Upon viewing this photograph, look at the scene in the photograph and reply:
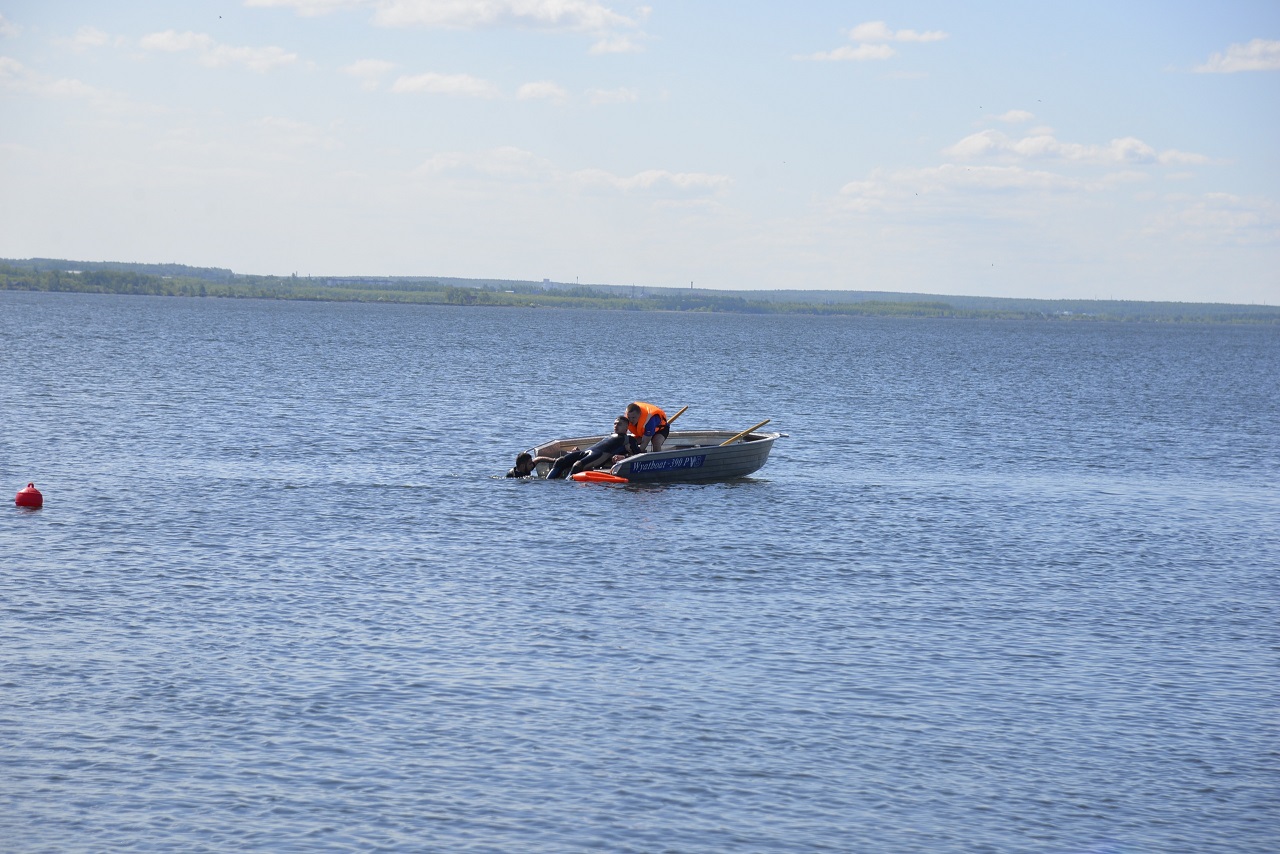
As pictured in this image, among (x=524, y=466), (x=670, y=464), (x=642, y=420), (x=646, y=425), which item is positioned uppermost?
(x=642, y=420)

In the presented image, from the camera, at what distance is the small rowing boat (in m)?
39.0

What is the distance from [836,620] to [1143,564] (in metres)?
9.24

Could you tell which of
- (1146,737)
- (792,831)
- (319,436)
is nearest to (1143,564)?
(1146,737)

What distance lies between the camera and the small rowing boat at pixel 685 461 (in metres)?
39.0

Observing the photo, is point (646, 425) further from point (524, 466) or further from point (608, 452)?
point (524, 466)

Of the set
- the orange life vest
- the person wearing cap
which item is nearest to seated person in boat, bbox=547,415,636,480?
the person wearing cap

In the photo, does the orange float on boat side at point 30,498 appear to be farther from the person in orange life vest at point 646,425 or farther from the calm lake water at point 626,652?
the person in orange life vest at point 646,425

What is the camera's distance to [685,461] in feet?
131

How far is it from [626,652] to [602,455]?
18.9m

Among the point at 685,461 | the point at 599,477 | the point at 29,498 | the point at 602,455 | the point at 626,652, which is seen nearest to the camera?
the point at 626,652

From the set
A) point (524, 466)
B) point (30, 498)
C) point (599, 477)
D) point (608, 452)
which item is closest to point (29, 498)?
point (30, 498)

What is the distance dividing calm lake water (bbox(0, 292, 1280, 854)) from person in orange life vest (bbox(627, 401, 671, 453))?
1.61m

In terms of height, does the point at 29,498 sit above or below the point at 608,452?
below

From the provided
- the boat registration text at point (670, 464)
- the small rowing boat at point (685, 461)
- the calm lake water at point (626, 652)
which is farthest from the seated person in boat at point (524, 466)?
the boat registration text at point (670, 464)
